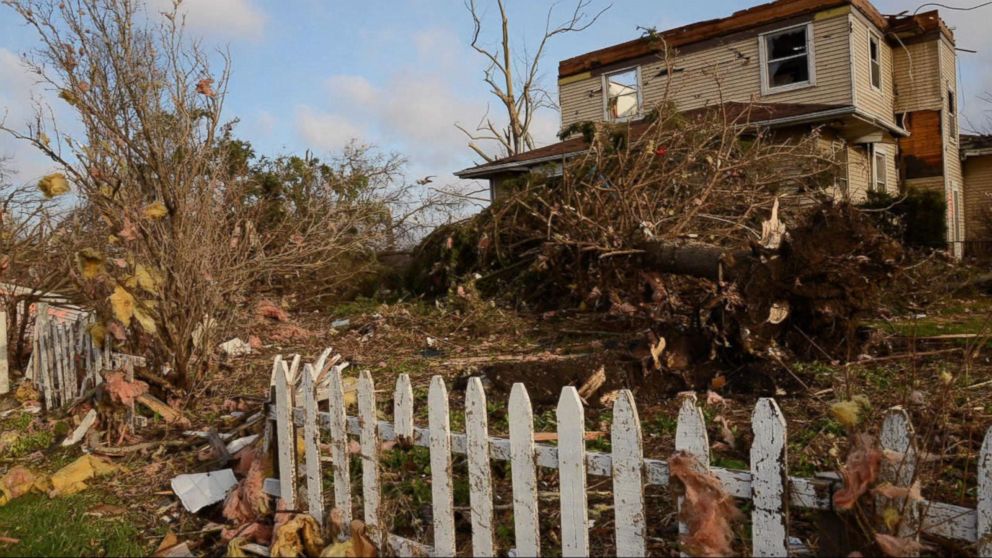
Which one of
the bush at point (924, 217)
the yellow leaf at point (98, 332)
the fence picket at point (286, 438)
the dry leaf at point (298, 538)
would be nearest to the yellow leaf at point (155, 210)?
the yellow leaf at point (98, 332)

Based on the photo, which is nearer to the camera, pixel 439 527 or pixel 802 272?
pixel 439 527

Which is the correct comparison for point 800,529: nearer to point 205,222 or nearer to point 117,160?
point 205,222

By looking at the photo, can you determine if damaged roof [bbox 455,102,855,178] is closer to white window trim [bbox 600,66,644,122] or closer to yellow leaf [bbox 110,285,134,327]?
white window trim [bbox 600,66,644,122]

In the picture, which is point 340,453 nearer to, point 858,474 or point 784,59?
point 858,474

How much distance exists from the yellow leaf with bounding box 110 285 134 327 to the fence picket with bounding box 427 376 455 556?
283 centimetres

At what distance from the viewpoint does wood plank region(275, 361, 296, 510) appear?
3.21 metres

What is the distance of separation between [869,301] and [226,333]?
16.0 feet

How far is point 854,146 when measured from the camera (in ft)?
52.5

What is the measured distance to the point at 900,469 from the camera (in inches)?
72.7

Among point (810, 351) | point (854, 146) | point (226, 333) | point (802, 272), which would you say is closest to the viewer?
point (802, 272)

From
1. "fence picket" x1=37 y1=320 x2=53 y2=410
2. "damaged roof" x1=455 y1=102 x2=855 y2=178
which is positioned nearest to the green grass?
"fence picket" x1=37 y1=320 x2=53 y2=410

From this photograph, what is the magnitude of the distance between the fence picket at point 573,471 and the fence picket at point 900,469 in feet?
2.69

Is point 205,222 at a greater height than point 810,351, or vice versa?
point 205,222

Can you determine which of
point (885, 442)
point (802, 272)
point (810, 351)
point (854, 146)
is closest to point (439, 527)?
point (885, 442)
